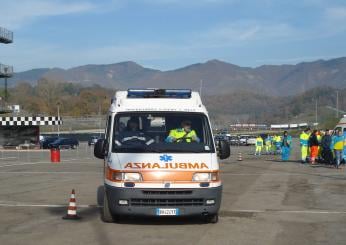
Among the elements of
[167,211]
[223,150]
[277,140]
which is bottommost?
[167,211]

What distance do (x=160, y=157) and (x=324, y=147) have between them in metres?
18.6

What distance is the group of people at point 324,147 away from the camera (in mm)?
25078

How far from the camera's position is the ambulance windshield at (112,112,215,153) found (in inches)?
417

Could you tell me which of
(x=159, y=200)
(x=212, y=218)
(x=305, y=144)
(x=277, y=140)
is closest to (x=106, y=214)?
(x=159, y=200)

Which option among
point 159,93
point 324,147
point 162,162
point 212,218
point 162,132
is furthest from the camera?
point 324,147

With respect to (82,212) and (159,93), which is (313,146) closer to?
(82,212)

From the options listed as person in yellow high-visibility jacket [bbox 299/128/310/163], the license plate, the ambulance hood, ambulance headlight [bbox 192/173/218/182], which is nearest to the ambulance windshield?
the ambulance hood

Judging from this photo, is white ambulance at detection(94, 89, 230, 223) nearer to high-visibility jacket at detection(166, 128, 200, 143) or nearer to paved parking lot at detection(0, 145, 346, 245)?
high-visibility jacket at detection(166, 128, 200, 143)

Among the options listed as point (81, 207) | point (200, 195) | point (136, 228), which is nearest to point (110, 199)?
point (136, 228)

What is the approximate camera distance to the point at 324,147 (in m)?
27.4

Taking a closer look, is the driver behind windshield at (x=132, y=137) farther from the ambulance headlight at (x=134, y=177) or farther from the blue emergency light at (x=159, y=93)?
the ambulance headlight at (x=134, y=177)

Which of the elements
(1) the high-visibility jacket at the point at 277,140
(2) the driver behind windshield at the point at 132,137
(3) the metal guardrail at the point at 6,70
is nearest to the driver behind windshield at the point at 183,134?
(2) the driver behind windshield at the point at 132,137

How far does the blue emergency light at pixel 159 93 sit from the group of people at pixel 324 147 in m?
14.9

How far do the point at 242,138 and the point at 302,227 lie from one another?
7460 centimetres
